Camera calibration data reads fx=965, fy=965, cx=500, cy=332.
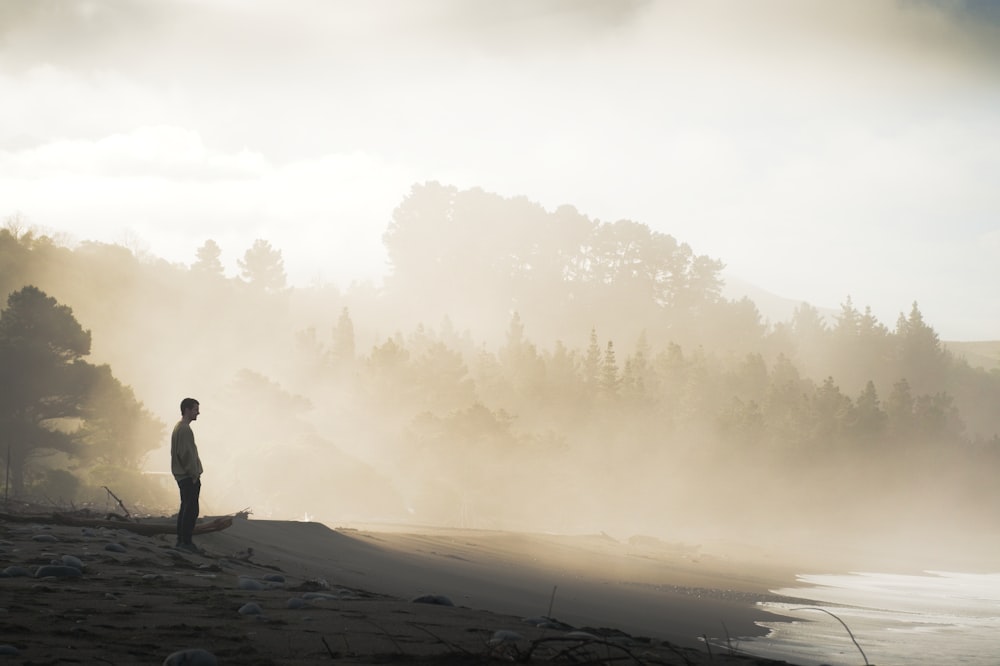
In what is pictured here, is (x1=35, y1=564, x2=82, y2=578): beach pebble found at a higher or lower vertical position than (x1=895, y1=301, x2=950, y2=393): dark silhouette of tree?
lower

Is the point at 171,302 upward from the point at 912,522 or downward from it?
upward

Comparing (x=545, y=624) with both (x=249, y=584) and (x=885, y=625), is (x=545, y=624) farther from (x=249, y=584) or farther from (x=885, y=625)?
(x=885, y=625)

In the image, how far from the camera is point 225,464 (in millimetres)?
38562

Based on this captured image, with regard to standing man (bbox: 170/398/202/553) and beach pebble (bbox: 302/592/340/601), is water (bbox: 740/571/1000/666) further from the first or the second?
standing man (bbox: 170/398/202/553)

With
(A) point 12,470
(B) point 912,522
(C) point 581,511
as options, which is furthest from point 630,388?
(A) point 12,470

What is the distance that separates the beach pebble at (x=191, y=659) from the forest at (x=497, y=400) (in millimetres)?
11871

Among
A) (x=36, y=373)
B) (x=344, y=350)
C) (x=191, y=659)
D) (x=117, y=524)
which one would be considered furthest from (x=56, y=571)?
(x=344, y=350)

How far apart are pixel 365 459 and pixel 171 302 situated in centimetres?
3129

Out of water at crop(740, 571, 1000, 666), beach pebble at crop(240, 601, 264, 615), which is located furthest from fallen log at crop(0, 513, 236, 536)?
water at crop(740, 571, 1000, 666)

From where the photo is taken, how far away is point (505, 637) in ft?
16.8

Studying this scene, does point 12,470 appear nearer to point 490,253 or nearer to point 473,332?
point 473,332

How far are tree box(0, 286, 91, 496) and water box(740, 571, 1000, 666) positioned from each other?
872 inches

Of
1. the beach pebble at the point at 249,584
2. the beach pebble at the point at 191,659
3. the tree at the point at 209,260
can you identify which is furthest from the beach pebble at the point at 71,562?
the tree at the point at 209,260

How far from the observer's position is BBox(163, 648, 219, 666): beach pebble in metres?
4.06
